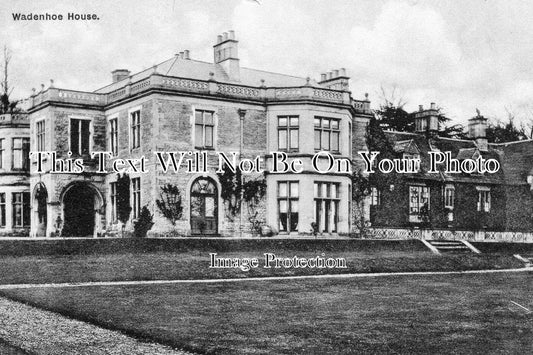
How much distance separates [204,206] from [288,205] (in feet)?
10.7

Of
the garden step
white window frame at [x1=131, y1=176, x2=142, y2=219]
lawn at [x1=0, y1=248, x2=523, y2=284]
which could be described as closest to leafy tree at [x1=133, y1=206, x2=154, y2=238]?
white window frame at [x1=131, y1=176, x2=142, y2=219]

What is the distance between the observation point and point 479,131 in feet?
134

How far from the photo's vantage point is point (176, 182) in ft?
83.5

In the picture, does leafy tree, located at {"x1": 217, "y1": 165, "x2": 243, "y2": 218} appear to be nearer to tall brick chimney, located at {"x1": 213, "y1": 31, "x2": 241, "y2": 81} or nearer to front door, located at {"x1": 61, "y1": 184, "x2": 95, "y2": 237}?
tall brick chimney, located at {"x1": 213, "y1": 31, "x2": 241, "y2": 81}

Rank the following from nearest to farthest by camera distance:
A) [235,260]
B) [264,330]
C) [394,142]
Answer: [264,330] → [235,260] → [394,142]

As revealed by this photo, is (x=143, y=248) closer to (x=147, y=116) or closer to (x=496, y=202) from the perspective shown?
(x=147, y=116)

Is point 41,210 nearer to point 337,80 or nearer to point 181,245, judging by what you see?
point 181,245

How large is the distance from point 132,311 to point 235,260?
918 centimetres

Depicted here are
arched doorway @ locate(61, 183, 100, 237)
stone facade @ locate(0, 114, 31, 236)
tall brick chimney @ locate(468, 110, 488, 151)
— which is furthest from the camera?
tall brick chimney @ locate(468, 110, 488, 151)

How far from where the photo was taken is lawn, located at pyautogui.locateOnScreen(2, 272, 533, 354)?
823 centimetres

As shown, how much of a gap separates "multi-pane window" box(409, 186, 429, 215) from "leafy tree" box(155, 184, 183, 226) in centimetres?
1445

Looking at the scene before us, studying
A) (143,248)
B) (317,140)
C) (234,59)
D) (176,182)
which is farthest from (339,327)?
(234,59)

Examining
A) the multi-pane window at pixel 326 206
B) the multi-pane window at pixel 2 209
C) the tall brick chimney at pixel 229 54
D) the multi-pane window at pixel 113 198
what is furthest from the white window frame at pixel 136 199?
the multi-pane window at pixel 2 209

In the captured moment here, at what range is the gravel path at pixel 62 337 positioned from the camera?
7637 millimetres
